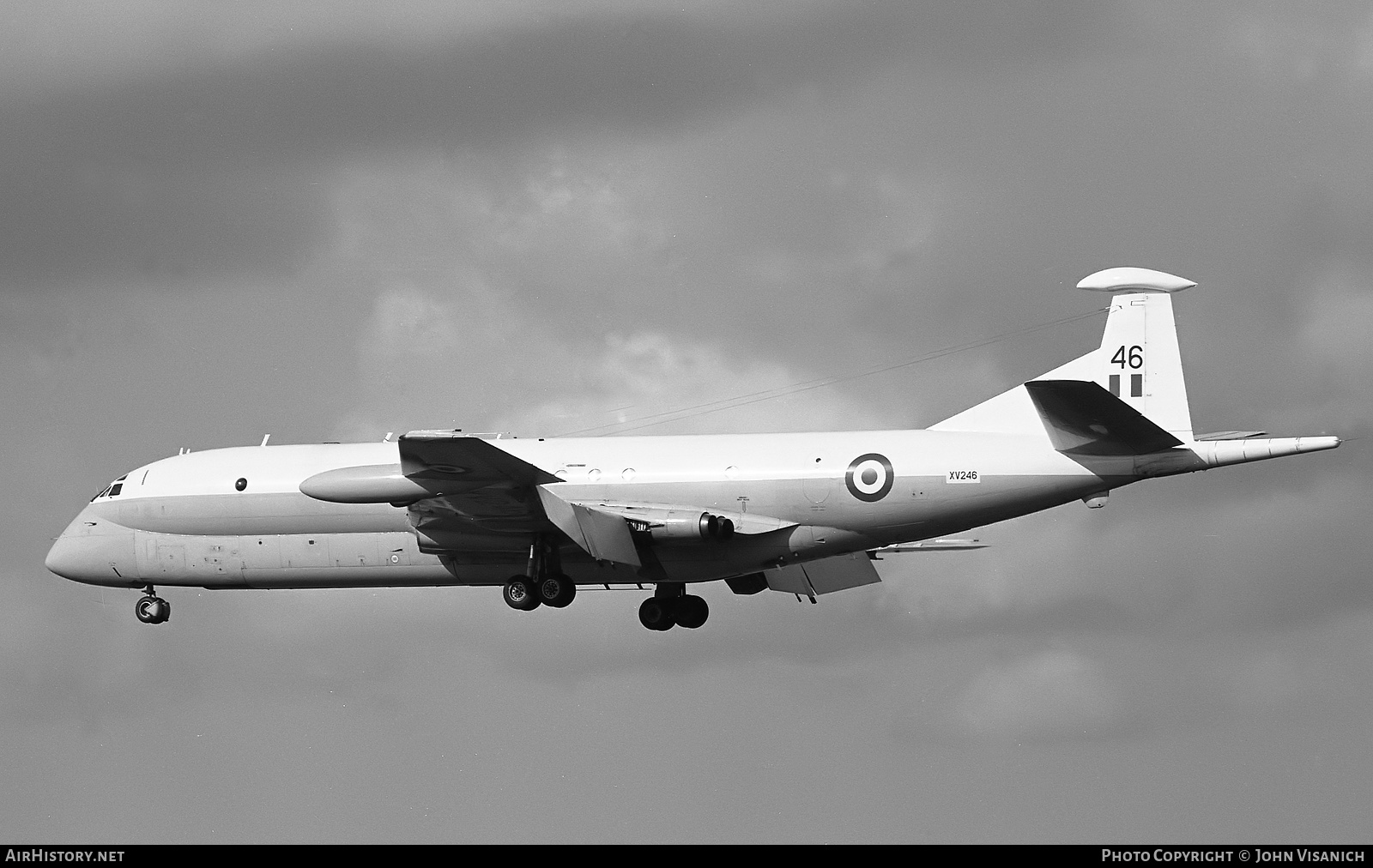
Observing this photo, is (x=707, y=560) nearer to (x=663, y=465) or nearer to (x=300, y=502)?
(x=663, y=465)

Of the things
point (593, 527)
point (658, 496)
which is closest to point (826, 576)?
point (658, 496)

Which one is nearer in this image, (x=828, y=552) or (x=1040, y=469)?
(x=1040, y=469)

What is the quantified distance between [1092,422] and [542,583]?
39.4 ft

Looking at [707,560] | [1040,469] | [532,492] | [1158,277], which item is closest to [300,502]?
[532,492]

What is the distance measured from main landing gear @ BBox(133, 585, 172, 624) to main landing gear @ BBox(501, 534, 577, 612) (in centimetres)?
937

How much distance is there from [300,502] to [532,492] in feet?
20.5

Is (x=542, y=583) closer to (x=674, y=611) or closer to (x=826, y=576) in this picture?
(x=674, y=611)

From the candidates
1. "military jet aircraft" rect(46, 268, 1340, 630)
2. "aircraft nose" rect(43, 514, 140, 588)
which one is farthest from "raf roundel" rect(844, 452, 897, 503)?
"aircraft nose" rect(43, 514, 140, 588)

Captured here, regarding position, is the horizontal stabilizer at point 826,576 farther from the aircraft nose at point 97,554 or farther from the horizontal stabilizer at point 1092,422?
the aircraft nose at point 97,554

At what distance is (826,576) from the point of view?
146 ft

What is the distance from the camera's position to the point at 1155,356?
121ft

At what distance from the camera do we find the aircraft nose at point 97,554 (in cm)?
4506

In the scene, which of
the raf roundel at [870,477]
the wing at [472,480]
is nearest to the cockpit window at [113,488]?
the wing at [472,480]

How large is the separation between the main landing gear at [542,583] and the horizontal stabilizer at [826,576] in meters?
5.38
